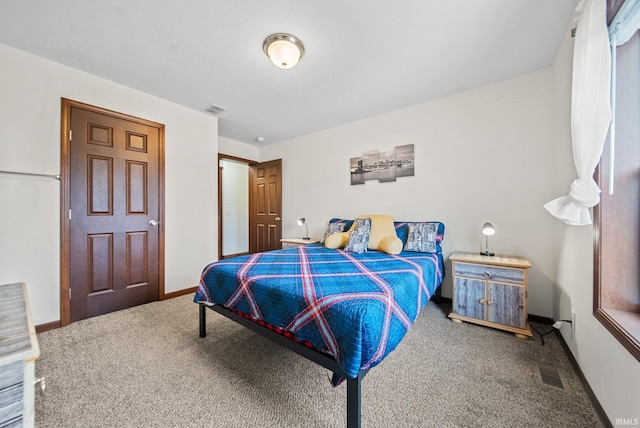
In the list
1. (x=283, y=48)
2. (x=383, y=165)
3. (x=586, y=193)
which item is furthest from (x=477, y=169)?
(x=283, y=48)

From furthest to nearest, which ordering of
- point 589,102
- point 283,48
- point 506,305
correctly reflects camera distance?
point 506,305, point 283,48, point 589,102

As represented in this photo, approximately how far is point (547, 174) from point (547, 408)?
207 cm

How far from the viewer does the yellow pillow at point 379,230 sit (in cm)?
275

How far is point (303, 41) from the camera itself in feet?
6.39

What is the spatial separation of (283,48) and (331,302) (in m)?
1.97

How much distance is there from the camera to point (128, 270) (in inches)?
106

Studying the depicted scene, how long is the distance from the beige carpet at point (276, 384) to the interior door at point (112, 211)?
1.82ft

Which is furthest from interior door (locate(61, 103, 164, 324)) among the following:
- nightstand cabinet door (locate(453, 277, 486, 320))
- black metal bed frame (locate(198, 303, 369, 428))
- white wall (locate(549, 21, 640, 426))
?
white wall (locate(549, 21, 640, 426))

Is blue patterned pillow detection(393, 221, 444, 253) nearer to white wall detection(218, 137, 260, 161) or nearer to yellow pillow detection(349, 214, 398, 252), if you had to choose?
yellow pillow detection(349, 214, 398, 252)

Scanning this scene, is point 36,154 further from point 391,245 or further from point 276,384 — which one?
point 391,245


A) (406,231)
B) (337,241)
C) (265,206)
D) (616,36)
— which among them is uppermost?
(616,36)

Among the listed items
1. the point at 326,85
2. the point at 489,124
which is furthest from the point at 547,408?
the point at 326,85

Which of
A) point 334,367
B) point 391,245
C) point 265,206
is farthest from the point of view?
point 265,206

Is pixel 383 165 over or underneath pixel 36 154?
over
